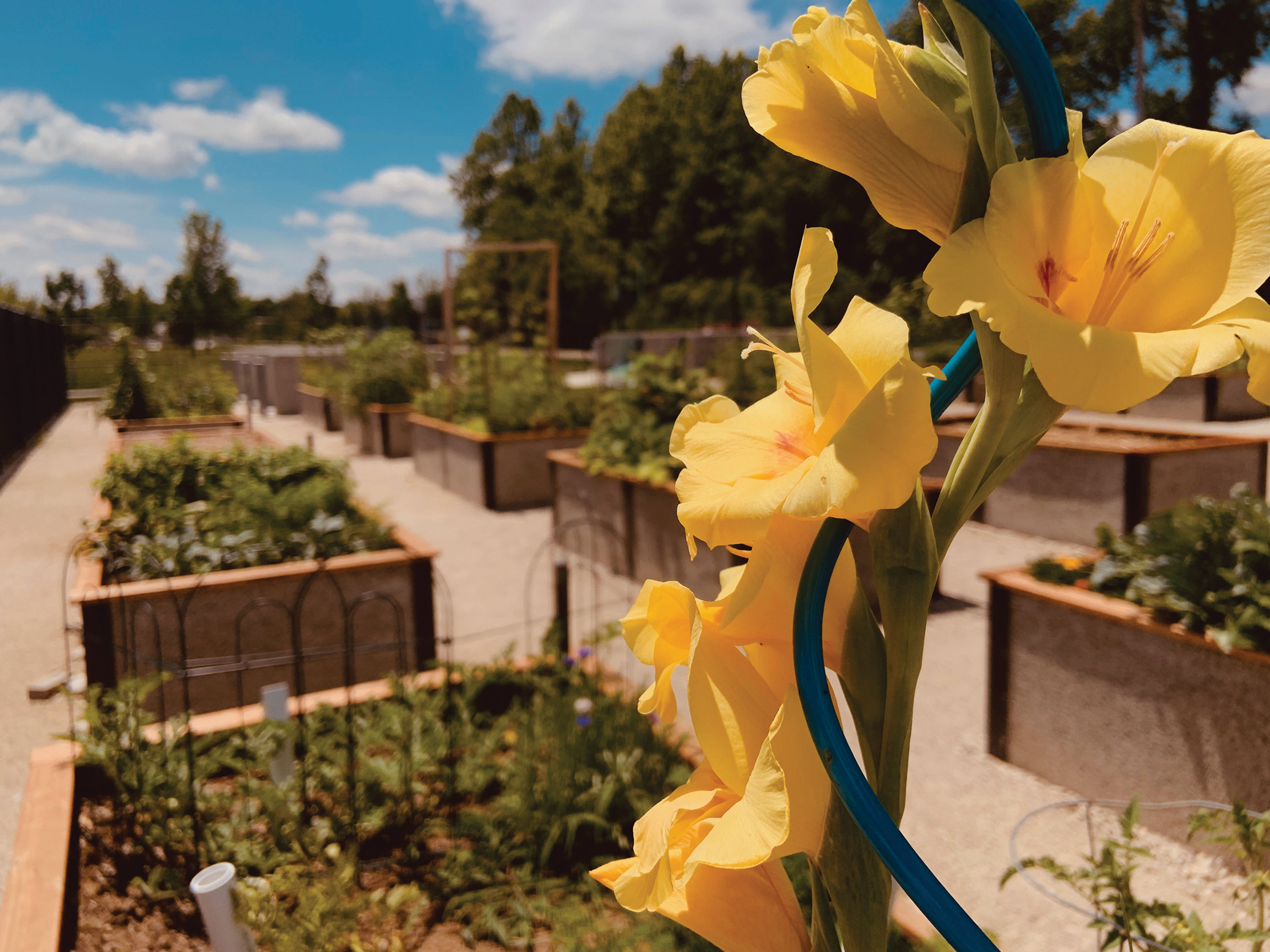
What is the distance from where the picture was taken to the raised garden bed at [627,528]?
6.23 metres

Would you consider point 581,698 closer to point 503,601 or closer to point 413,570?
point 413,570

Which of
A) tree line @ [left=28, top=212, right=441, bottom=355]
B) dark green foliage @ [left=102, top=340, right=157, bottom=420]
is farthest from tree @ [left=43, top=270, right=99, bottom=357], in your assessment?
dark green foliage @ [left=102, top=340, right=157, bottom=420]

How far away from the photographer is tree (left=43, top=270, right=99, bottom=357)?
A: 32.4m

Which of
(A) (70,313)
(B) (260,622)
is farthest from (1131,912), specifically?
(A) (70,313)

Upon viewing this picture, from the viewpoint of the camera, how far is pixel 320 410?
18.5 metres

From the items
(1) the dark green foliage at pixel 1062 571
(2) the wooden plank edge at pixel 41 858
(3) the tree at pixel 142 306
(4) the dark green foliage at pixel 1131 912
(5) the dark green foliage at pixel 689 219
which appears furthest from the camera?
(3) the tree at pixel 142 306

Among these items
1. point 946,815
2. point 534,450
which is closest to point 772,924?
point 946,815

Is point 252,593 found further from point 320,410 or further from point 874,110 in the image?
point 320,410

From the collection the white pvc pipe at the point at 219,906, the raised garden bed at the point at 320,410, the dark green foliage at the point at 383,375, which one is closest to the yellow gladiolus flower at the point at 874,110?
the white pvc pipe at the point at 219,906

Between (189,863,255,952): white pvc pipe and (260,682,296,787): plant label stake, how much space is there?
860mm

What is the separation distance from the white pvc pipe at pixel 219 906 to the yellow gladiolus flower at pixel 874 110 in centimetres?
213

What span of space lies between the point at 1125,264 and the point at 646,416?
6472 mm

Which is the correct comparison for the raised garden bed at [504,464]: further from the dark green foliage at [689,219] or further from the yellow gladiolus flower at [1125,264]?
the dark green foliage at [689,219]

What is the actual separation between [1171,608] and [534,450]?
754 centimetres
